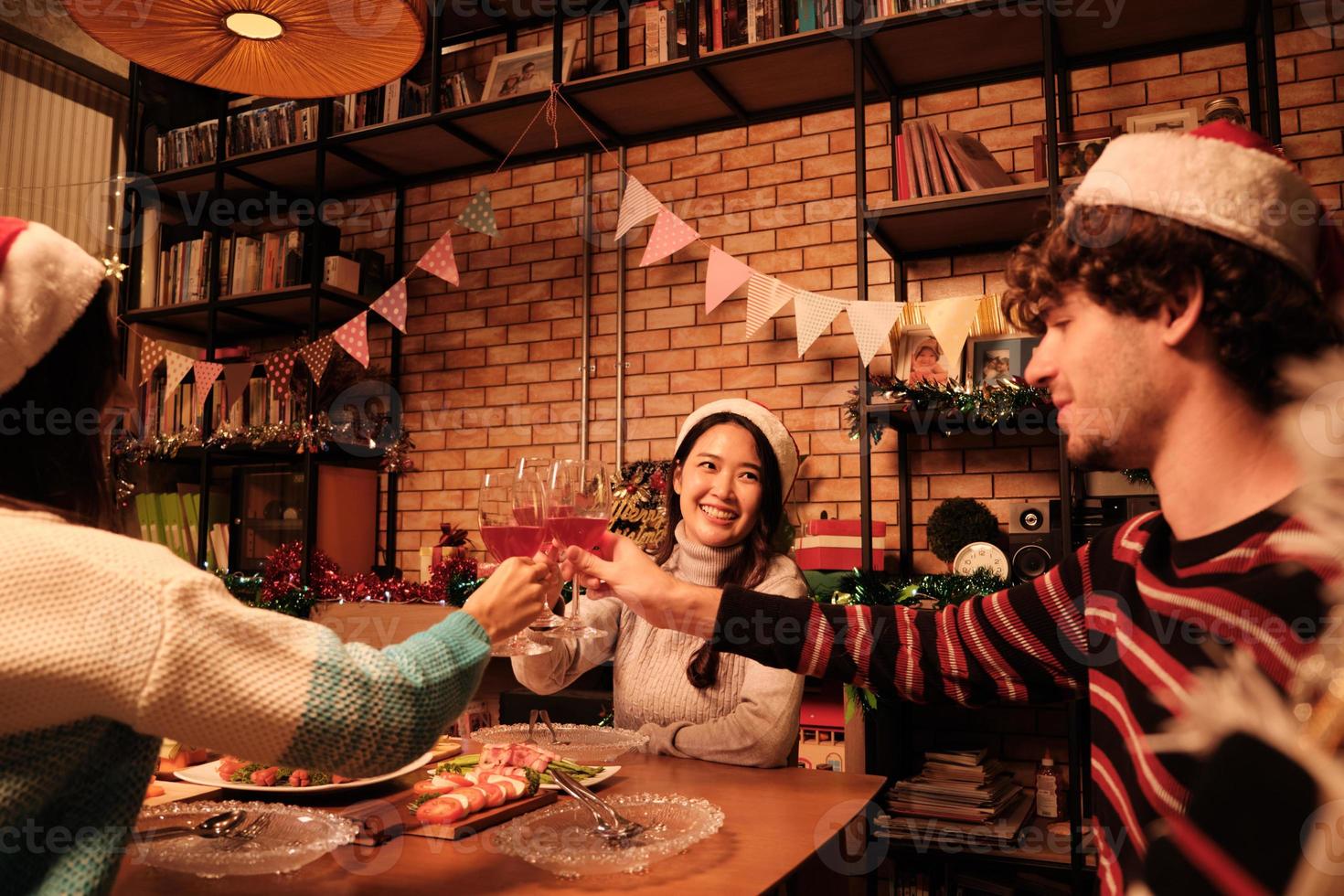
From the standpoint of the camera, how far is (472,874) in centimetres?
106

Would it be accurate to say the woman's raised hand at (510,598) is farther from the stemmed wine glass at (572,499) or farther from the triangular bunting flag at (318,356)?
the triangular bunting flag at (318,356)

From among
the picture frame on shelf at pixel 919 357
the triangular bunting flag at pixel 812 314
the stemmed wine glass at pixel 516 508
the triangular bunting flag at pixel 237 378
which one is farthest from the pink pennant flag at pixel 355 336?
the stemmed wine glass at pixel 516 508

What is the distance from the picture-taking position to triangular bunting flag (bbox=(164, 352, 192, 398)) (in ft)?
13.2

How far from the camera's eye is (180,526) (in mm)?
4262

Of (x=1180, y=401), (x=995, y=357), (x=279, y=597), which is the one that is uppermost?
(x=995, y=357)

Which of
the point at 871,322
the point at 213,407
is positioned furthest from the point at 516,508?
the point at 213,407

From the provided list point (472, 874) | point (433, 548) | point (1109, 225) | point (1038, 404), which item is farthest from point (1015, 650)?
point (433, 548)

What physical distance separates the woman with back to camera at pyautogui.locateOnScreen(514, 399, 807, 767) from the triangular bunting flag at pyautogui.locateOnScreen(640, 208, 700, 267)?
3.47 ft

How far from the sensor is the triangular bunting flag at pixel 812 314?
300 centimetres

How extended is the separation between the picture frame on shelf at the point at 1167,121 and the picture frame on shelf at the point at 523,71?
1953 millimetres

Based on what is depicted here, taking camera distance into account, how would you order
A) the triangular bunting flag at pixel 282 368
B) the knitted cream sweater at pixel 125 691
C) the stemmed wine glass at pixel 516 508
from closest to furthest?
1. the knitted cream sweater at pixel 125 691
2. the stemmed wine glass at pixel 516 508
3. the triangular bunting flag at pixel 282 368

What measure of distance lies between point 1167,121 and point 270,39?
100.0 inches

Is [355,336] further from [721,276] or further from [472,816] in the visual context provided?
[472,816]

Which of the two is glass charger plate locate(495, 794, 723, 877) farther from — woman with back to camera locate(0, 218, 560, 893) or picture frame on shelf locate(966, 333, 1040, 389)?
picture frame on shelf locate(966, 333, 1040, 389)
